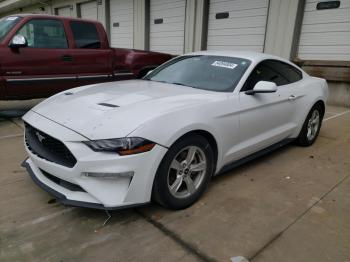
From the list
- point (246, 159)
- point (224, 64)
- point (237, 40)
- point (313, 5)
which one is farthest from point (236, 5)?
point (246, 159)

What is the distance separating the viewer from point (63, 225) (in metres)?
2.54

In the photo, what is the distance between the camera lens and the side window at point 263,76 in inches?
135

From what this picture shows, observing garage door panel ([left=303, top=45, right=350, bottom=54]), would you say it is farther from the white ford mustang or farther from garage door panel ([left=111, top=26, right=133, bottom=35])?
garage door panel ([left=111, top=26, right=133, bottom=35])

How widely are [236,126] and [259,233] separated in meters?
1.10

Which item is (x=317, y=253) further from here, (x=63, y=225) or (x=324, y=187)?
(x=63, y=225)

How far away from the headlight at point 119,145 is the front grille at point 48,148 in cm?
22

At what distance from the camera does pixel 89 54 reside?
6281 mm

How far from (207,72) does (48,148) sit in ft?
6.49

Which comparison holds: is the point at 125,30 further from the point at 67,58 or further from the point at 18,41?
the point at 18,41

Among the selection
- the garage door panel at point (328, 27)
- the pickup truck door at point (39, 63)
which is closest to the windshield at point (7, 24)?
the pickup truck door at point (39, 63)

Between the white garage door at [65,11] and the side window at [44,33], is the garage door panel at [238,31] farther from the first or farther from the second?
the white garage door at [65,11]

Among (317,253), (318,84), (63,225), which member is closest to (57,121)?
(63,225)

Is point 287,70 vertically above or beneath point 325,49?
beneath

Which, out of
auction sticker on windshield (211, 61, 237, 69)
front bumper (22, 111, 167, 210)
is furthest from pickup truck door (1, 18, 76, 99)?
front bumper (22, 111, 167, 210)
